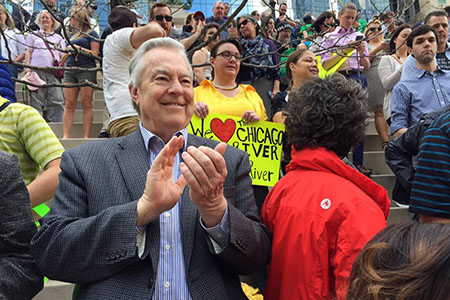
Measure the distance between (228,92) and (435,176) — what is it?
6.78ft

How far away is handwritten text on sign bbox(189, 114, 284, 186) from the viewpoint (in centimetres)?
365

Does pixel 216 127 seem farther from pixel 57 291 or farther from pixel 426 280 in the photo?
pixel 426 280

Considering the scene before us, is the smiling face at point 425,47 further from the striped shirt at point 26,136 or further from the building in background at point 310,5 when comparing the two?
the striped shirt at point 26,136

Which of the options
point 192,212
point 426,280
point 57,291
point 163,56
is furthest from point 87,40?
point 426,280

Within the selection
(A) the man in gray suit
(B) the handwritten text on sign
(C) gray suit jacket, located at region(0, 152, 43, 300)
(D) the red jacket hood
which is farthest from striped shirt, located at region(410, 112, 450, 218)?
(C) gray suit jacket, located at region(0, 152, 43, 300)

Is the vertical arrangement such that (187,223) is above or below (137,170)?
below

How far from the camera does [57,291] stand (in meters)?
3.29

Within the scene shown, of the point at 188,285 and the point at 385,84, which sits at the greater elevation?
the point at 385,84

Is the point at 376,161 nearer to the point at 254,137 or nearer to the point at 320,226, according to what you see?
the point at 254,137

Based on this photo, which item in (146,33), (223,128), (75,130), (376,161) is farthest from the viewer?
(75,130)

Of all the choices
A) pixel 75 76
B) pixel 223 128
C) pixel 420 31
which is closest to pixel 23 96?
pixel 75 76

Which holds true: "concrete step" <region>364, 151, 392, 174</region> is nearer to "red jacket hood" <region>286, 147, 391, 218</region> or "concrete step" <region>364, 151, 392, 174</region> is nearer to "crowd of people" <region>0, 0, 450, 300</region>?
"crowd of people" <region>0, 0, 450, 300</region>

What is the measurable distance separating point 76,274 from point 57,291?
176 cm

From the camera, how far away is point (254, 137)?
3.73 metres
